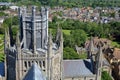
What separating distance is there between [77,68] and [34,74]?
17.2m

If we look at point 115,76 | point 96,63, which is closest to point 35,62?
point 96,63

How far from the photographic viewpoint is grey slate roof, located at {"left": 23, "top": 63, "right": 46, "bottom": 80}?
1541 inches

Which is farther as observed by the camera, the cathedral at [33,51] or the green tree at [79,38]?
the green tree at [79,38]

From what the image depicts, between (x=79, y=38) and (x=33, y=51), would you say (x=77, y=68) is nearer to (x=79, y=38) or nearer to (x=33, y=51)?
(x=33, y=51)

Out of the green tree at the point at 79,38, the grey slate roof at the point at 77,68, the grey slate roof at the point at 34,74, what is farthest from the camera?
the green tree at the point at 79,38

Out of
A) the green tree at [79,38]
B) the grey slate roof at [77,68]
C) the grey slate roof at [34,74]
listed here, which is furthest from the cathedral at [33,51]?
the green tree at [79,38]

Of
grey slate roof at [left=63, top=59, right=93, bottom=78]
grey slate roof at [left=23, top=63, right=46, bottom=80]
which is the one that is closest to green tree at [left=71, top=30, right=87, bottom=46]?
grey slate roof at [left=63, top=59, right=93, bottom=78]

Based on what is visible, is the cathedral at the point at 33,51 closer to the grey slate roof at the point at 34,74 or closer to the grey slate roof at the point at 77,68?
the grey slate roof at the point at 34,74

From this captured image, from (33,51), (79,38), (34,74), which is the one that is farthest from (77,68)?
(79,38)

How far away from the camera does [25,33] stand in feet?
133

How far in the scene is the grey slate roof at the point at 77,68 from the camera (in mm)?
54312

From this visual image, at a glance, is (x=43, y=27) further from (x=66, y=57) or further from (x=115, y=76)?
(x=115, y=76)

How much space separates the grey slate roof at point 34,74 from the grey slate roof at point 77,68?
48.9 ft

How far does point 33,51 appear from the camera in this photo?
132 ft
